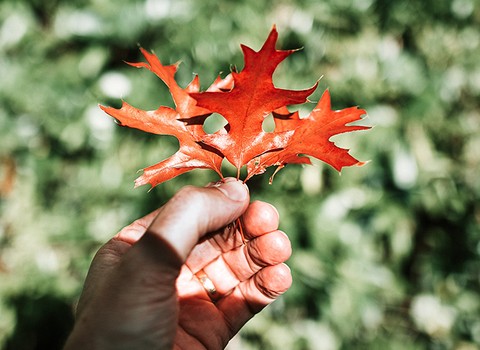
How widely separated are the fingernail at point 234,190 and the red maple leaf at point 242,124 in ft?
0.14

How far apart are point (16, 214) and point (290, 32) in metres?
1.57

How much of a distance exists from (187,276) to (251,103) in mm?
582

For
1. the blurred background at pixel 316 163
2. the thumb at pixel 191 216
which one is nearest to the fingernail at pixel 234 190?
the thumb at pixel 191 216

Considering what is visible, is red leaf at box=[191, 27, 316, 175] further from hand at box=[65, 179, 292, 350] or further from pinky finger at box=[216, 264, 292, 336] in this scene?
pinky finger at box=[216, 264, 292, 336]

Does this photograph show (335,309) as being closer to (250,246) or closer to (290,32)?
(250,246)

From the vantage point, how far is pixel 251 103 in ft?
2.55

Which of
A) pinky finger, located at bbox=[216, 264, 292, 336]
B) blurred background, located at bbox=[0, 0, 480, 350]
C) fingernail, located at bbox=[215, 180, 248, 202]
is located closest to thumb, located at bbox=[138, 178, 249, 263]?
fingernail, located at bbox=[215, 180, 248, 202]

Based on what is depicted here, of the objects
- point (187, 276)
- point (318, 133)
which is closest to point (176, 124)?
point (318, 133)

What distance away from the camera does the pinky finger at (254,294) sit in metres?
1.04

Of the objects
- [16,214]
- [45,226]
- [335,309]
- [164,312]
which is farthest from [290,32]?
[16,214]

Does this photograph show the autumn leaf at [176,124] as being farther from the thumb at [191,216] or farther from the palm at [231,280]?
the palm at [231,280]

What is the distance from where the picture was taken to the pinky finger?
1.04 meters

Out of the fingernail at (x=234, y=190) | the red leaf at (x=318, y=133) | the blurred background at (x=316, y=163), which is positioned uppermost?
the red leaf at (x=318, y=133)

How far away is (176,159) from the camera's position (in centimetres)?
90
